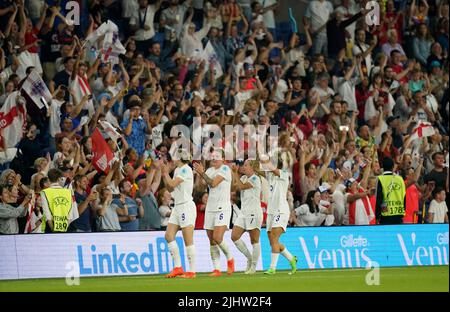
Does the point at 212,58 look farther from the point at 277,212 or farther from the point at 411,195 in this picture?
the point at 277,212

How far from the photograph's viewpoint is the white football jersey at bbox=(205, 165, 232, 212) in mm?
16109

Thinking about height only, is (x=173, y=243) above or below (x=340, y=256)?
above

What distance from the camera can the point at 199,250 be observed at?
1672 cm

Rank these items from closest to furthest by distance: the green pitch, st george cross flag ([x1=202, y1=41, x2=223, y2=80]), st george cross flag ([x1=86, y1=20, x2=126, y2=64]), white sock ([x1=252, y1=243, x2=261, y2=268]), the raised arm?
the green pitch < the raised arm < white sock ([x1=252, y1=243, x2=261, y2=268]) < st george cross flag ([x1=86, y1=20, x2=126, y2=64]) < st george cross flag ([x1=202, y1=41, x2=223, y2=80])

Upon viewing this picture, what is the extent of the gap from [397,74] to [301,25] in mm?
2122

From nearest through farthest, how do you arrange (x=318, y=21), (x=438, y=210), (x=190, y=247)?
(x=190, y=247) → (x=438, y=210) → (x=318, y=21)

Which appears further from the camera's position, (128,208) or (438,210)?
(438,210)

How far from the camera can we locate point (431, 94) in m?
21.9

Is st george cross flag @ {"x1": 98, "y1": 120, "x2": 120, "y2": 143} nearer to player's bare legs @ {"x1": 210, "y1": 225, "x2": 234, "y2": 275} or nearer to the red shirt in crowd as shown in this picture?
the red shirt in crowd

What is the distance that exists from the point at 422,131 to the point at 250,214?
5.81 meters

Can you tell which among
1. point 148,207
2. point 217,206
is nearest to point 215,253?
point 217,206

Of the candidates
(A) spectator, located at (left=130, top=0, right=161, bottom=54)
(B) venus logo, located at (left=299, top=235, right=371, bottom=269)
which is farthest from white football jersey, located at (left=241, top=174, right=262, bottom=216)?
(A) spectator, located at (left=130, top=0, right=161, bottom=54)
